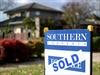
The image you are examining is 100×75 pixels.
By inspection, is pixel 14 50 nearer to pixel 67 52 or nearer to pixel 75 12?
pixel 67 52

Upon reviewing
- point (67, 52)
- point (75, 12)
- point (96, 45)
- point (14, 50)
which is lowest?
point (96, 45)

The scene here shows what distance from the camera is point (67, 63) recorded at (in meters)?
6.44

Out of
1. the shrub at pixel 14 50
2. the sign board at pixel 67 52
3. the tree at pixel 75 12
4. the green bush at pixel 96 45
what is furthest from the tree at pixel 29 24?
the sign board at pixel 67 52

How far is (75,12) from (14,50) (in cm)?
3923

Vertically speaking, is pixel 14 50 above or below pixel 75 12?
below

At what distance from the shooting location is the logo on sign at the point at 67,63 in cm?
623

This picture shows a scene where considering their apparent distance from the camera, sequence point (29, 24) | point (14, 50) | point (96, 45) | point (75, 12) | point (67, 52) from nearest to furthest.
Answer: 1. point (67, 52)
2. point (14, 50)
3. point (96, 45)
4. point (29, 24)
5. point (75, 12)

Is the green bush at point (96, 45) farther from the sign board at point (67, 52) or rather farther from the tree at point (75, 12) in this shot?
the tree at point (75, 12)

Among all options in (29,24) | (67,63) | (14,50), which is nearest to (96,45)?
(14,50)

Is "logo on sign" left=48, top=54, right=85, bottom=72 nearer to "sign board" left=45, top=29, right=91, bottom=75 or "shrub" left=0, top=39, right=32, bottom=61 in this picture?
"sign board" left=45, top=29, right=91, bottom=75

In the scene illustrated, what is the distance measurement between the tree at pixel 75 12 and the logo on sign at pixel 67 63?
151 ft

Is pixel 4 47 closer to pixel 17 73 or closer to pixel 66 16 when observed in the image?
pixel 17 73

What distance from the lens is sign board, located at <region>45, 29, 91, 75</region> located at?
6.16m

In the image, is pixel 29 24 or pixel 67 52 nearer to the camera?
pixel 67 52
